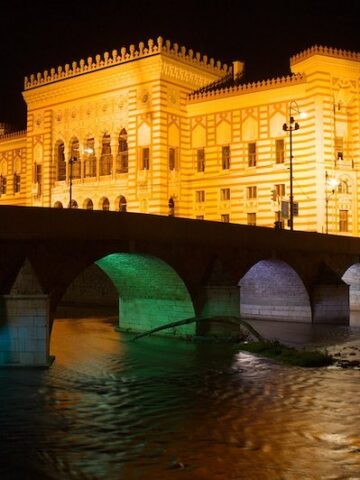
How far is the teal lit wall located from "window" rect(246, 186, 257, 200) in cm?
1862

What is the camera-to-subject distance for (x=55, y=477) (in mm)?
12023

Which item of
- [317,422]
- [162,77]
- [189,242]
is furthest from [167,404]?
[162,77]

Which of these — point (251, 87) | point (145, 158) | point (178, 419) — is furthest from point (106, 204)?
point (178, 419)

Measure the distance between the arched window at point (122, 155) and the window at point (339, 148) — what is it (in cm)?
1491

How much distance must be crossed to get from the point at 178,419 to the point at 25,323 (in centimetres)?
649

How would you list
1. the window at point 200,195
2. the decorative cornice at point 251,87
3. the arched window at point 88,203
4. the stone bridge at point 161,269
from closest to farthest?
the stone bridge at point 161,269
the decorative cornice at point 251,87
the window at point 200,195
the arched window at point 88,203

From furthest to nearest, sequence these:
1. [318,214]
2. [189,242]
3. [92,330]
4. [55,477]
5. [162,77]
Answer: [162,77] < [318,214] < [92,330] < [189,242] < [55,477]

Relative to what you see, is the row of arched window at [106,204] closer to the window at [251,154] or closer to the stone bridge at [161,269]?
the window at [251,154]

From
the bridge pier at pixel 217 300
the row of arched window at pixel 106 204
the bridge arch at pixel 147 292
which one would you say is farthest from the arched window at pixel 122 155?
the bridge pier at pixel 217 300

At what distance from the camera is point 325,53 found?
43.1m

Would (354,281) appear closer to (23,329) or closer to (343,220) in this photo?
(343,220)

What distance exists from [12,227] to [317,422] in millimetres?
10274

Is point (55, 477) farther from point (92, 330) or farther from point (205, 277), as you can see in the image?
point (92, 330)

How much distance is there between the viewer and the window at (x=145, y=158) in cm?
4831
